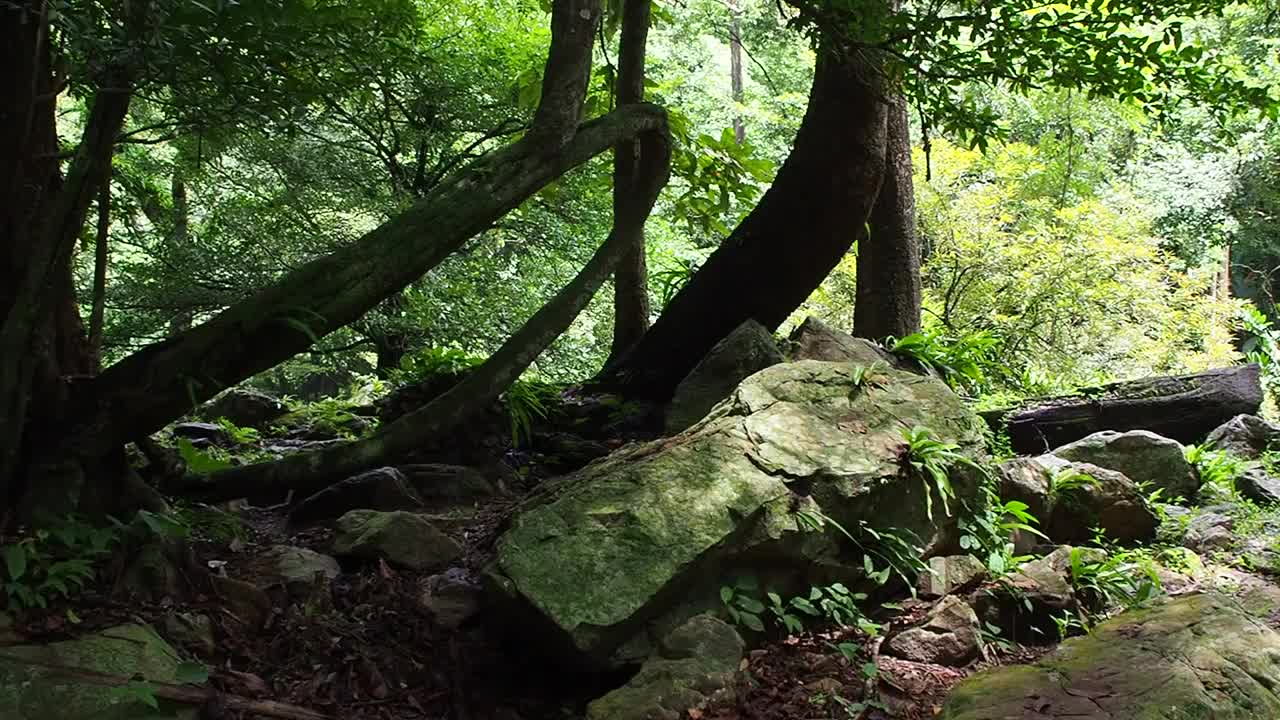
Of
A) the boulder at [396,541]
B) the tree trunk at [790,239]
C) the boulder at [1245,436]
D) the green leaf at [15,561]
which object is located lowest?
the boulder at [396,541]

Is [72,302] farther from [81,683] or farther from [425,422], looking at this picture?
[81,683]

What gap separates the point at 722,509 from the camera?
380cm

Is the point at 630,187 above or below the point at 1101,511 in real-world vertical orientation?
above

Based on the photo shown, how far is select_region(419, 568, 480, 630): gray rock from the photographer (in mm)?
3773

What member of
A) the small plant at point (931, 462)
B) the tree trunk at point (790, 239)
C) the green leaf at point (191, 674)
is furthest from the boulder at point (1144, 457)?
the green leaf at point (191, 674)

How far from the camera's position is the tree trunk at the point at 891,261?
792cm

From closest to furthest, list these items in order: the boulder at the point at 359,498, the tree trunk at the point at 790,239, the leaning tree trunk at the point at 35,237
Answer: the leaning tree trunk at the point at 35,237
the boulder at the point at 359,498
the tree trunk at the point at 790,239

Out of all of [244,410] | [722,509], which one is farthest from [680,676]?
[244,410]

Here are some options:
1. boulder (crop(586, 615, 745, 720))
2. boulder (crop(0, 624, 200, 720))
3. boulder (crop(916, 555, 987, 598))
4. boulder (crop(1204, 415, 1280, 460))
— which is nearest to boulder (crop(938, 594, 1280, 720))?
boulder (crop(916, 555, 987, 598))

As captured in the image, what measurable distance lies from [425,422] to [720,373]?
7.71 feet

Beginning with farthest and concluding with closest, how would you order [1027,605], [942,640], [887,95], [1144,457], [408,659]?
[1144,457] < [887,95] < [1027,605] < [942,640] < [408,659]

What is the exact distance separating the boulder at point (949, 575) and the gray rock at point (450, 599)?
1968mm

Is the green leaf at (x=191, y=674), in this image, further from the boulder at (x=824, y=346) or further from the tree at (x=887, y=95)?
the boulder at (x=824, y=346)

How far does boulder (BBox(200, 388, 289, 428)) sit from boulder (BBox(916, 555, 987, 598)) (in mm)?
5984
